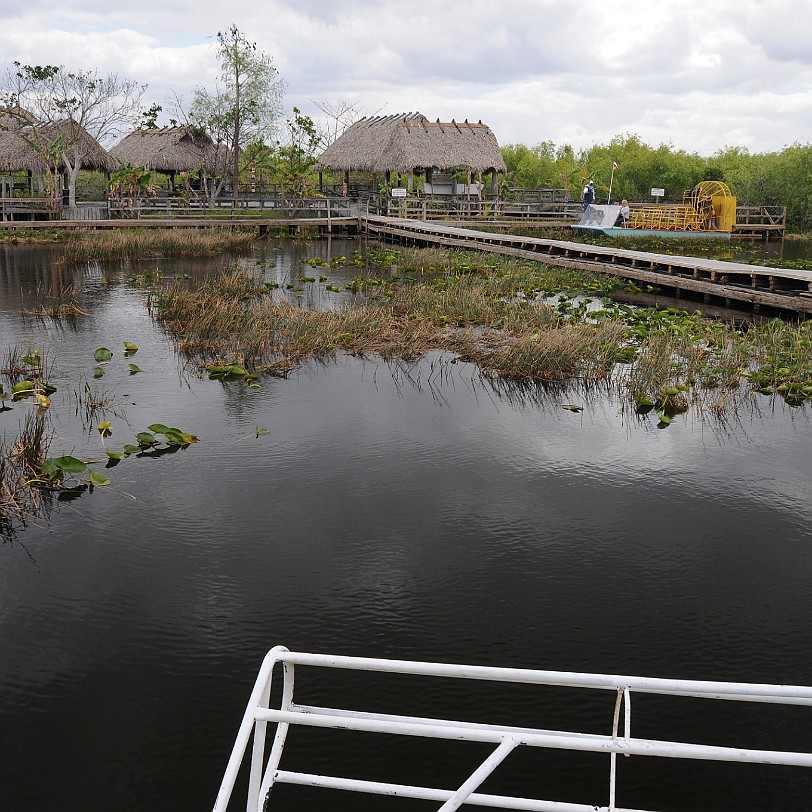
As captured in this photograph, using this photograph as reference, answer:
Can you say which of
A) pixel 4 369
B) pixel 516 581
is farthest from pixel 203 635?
pixel 4 369

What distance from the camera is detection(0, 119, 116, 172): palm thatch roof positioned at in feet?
109

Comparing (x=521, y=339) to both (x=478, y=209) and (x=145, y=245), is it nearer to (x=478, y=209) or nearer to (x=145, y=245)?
(x=145, y=245)

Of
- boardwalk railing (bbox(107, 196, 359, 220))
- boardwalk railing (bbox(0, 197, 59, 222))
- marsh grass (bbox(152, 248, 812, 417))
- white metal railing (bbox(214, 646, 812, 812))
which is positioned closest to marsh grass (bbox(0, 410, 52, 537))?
marsh grass (bbox(152, 248, 812, 417))

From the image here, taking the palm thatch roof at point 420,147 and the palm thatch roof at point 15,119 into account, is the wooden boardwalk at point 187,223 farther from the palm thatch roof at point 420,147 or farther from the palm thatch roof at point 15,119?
the palm thatch roof at point 15,119

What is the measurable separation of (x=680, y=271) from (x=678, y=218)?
48.0 feet

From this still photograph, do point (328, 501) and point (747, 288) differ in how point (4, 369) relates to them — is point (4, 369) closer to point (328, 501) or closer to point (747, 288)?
point (328, 501)

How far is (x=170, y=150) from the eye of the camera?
3728 centimetres

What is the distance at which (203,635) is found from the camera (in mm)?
4473

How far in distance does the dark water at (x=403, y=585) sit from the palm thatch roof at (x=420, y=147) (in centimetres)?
2900

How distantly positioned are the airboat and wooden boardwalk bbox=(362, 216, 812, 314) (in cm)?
673

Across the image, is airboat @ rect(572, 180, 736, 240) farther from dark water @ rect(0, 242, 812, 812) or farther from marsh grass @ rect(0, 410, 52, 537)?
marsh grass @ rect(0, 410, 52, 537)

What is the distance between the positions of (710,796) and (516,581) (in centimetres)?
186

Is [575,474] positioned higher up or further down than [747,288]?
further down

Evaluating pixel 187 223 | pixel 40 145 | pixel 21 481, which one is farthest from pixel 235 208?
pixel 21 481
